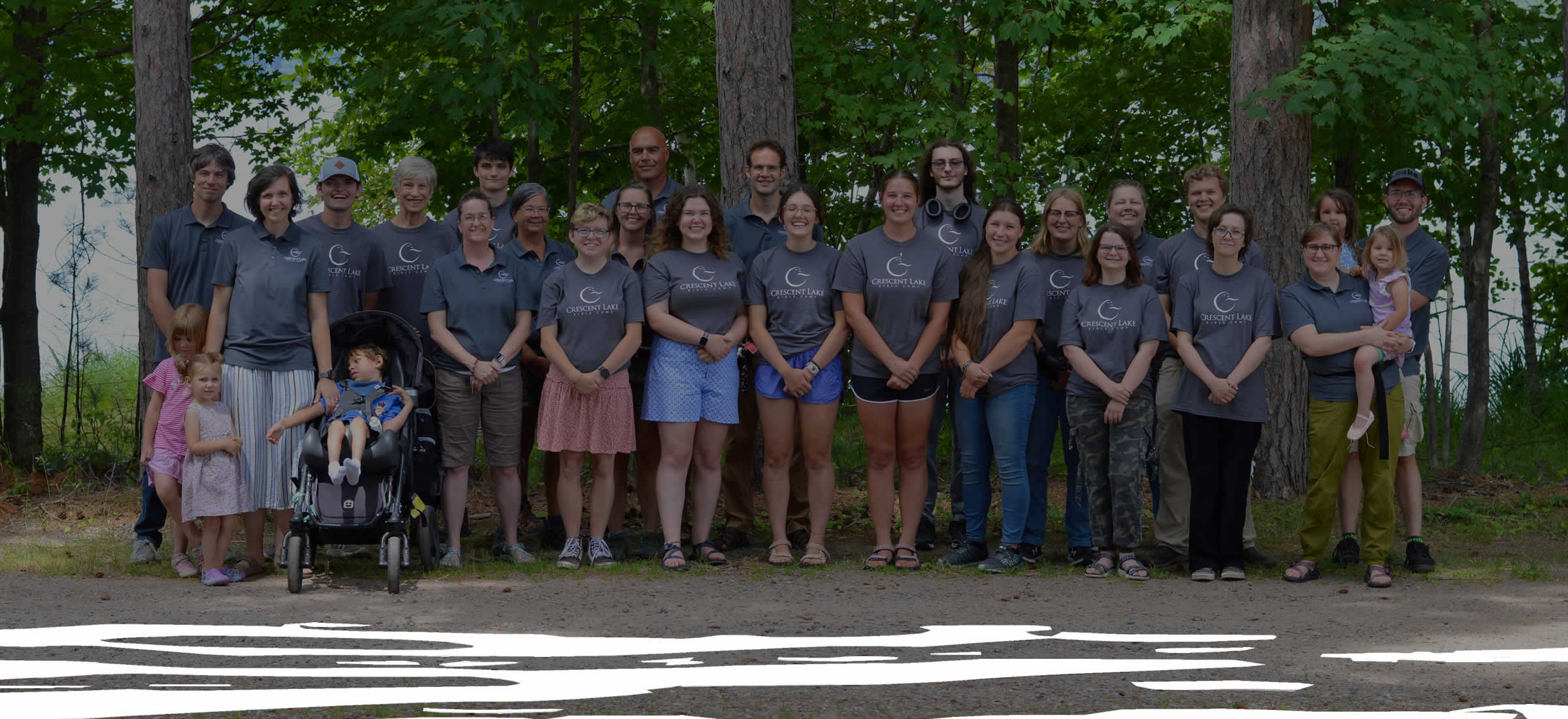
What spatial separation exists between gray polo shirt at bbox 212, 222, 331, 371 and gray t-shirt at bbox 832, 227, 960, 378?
2.71m

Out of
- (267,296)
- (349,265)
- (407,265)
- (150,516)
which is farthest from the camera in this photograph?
(150,516)

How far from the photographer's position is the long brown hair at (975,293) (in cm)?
721

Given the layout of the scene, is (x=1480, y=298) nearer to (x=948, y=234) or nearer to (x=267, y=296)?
(x=948, y=234)

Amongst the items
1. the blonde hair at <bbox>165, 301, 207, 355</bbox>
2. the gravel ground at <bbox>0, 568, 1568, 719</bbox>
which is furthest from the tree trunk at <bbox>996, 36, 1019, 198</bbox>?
the blonde hair at <bbox>165, 301, 207, 355</bbox>

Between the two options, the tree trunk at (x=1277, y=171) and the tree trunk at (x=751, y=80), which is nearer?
the tree trunk at (x=751, y=80)

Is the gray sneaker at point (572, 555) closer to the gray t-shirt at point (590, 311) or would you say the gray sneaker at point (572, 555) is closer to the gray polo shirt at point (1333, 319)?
the gray t-shirt at point (590, 311)

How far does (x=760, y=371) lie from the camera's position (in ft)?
24.2

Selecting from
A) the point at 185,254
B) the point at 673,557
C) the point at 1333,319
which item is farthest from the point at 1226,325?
the point at 185,254

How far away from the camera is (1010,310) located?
283 inches

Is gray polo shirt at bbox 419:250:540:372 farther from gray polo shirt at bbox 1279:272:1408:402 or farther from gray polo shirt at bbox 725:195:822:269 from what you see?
gray polo shirt at bbox 1279:272:1408:402

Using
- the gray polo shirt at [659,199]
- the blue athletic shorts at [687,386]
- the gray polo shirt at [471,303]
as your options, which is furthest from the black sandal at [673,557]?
the gray polo shirt at [659,199]

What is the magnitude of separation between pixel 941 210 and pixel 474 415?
274cm

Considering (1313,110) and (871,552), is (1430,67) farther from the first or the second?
(871,552)

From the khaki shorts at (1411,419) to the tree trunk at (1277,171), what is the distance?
2.65m
